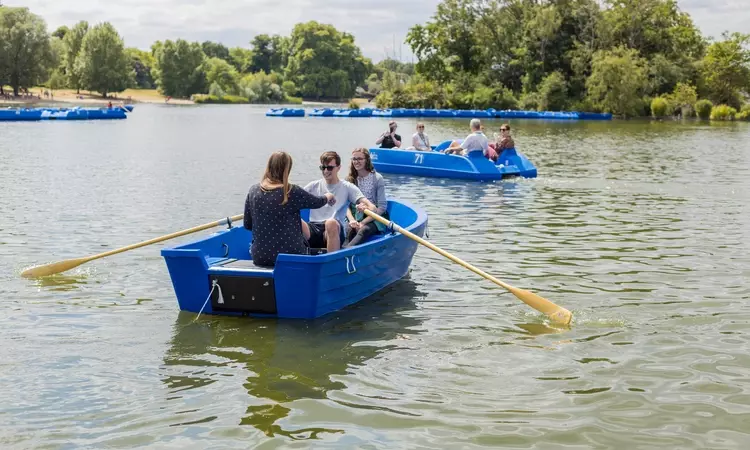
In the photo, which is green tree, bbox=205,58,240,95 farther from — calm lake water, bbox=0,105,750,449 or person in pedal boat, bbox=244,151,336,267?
person in pedal boat, bbox=244,151,336,267

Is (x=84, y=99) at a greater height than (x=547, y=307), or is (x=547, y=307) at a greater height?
(x=84, y=99)

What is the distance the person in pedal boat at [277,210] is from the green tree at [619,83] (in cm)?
5998

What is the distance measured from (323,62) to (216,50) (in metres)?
32.1

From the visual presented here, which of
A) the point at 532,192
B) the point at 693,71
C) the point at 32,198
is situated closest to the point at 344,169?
the point at 532,192

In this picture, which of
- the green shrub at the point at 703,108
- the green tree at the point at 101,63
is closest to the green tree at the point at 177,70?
the green tree at the point at 101,63

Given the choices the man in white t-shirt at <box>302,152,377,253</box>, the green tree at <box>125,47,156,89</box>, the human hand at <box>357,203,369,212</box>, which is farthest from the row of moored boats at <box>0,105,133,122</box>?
the green tree at <box>125,47,156,89</box>

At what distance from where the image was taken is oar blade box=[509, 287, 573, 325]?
8.05 meters

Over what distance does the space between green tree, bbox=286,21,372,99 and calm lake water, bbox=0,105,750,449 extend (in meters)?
131

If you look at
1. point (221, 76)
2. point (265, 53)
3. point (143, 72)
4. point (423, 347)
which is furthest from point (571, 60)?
point (265, 53)

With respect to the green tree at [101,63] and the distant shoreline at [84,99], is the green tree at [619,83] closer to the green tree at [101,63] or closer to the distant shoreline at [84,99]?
the distant shoreline at [84,99]

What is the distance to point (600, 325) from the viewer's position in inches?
320

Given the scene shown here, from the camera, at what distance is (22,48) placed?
87.9 meters

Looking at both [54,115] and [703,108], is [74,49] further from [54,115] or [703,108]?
[703,108]

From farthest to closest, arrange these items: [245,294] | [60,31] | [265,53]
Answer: [265,53] → [60,31] → [245,294]
